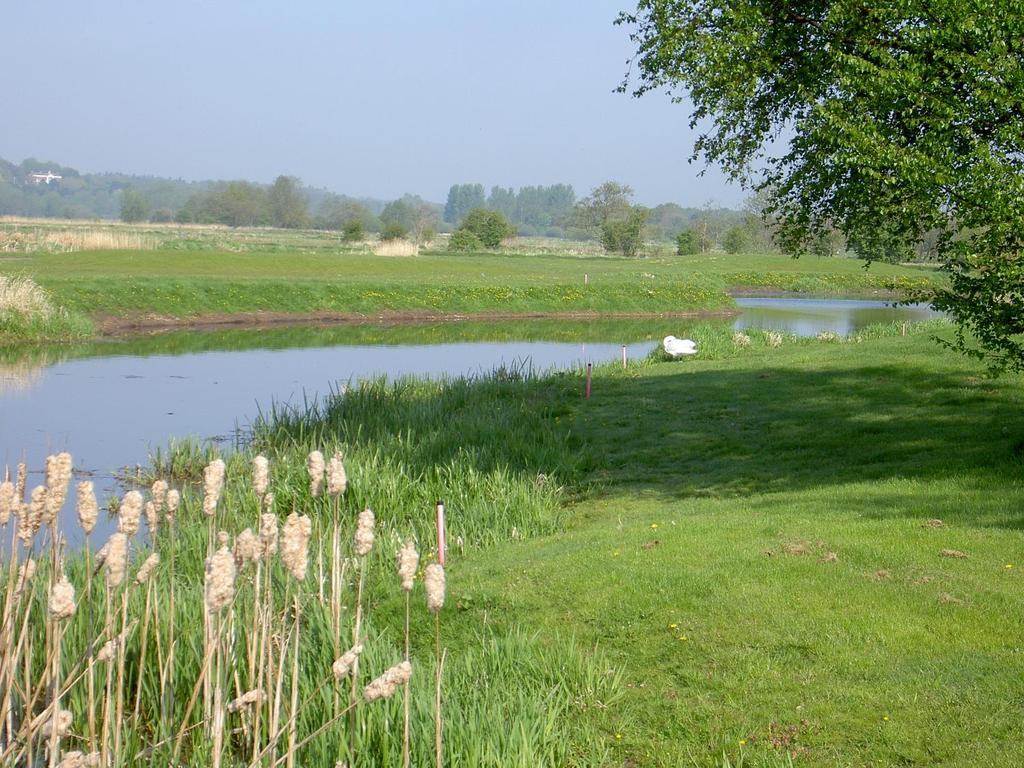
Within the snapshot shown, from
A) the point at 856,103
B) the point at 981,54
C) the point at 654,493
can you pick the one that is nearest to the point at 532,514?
the point at 654,493

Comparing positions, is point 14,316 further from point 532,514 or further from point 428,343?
point 532,514

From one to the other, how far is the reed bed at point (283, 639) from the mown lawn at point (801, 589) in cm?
56

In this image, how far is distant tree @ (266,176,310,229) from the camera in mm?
174750

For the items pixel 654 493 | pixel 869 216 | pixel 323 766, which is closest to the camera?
pixel 323 766

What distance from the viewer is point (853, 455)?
1430cm

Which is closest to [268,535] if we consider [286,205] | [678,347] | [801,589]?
[801,589]

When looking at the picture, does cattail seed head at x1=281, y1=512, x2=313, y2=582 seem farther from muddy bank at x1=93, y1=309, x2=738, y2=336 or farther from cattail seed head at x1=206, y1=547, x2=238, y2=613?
muddy bank at x1=93, y1=309, x2=738, y2=336

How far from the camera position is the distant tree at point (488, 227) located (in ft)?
332

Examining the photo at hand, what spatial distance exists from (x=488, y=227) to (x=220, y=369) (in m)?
72.5

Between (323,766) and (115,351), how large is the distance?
30.6m

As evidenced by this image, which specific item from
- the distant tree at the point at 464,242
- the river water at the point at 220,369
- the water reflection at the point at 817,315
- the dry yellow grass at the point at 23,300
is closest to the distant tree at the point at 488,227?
the distant tree at the point at 464,242

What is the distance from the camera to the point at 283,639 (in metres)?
5.45

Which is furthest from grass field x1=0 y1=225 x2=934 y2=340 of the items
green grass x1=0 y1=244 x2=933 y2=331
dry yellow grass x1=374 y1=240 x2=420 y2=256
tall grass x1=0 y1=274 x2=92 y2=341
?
dry yellow grass x1=374 y1=240 x2=420 y2=256

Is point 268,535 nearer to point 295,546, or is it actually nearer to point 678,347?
point 295,546
